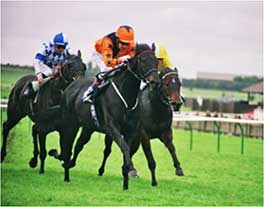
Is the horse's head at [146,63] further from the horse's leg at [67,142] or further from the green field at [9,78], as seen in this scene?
the green field at [9,78]

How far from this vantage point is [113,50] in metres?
6.64

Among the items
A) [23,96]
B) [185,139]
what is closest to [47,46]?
→ [23,96]

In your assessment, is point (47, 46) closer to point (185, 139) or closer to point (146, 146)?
point (146, 146)

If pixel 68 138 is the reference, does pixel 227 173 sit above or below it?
below

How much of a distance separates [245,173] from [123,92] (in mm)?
4693

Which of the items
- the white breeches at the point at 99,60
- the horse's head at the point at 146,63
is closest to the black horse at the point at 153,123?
the white breeches at the point at 99,60

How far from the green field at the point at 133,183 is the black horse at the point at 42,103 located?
411 mm

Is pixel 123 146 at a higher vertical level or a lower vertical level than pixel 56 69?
lower

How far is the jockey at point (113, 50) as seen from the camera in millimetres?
6230

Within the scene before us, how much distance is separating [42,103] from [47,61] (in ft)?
1.55

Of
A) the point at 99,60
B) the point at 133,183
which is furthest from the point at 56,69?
the point at 133,183

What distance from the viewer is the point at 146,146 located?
817 cm

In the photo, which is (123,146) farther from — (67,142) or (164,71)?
(164,71)

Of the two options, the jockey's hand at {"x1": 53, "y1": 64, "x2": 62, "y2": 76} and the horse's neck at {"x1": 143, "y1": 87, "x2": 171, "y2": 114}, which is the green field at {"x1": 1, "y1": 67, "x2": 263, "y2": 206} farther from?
the horse's neck at {"x1": 143, "y1": 87, "x2": 171, "y2": 114}
